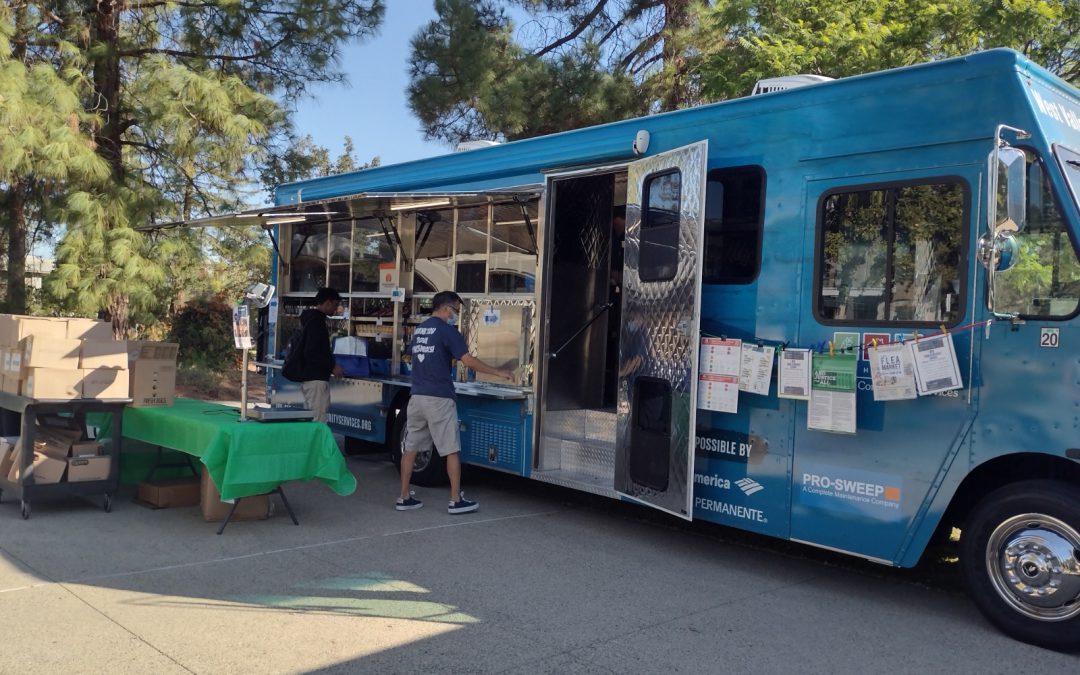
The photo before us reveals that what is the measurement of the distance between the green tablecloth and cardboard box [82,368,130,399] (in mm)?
328

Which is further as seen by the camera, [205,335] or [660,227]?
[205,335]

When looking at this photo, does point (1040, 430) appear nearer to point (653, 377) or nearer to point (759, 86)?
point (653, 377)

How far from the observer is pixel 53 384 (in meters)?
6.30

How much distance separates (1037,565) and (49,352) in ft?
20.3

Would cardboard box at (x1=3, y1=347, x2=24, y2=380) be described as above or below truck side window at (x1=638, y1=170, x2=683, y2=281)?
below

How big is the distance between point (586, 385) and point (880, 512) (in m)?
3.29

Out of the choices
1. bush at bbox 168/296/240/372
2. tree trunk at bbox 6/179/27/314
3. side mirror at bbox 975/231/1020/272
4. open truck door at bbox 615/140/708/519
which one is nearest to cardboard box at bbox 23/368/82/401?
open truck door at bbox 615/140/708/519

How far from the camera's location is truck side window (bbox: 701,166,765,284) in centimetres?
561

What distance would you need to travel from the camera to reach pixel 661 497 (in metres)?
5.80

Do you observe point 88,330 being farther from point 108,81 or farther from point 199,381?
point 199,381

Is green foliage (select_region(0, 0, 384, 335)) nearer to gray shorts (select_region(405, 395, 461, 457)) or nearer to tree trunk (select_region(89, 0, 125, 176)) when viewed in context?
tree trunk (select_region(89, 0, 125, 176))

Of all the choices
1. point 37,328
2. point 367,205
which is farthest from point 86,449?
point 367,205

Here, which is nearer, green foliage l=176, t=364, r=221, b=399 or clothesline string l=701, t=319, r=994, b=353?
clothesline string l=701, t=319, r=994, b=353

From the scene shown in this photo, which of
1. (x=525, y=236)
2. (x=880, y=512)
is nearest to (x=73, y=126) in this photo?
(x=525, y=236)
